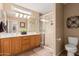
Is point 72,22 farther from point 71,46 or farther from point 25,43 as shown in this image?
point 25,43

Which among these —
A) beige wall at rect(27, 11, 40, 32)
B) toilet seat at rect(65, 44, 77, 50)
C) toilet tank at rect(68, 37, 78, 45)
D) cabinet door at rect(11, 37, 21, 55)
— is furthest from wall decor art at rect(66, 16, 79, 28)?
cabinet door at rect(11, 37, 21, 55)

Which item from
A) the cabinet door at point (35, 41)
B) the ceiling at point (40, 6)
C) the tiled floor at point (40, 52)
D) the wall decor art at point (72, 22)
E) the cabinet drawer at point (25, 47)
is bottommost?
the tiled floor at point (40, 52)

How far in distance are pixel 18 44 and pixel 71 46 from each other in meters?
0.96

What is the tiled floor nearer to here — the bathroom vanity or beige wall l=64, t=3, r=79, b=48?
the bathroom vanity

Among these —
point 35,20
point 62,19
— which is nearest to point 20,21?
point 35,20

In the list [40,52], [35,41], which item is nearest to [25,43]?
[35,41]

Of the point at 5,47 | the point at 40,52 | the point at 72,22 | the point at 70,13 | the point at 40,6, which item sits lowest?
the point at 40,52

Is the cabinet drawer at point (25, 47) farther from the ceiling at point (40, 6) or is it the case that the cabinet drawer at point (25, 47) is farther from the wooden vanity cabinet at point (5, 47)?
the ceiling at point (40, 6)

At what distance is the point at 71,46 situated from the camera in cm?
185

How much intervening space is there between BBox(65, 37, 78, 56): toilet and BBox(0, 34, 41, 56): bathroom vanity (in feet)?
1.77

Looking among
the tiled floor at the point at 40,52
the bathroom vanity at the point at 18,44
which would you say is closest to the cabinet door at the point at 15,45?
the bathroom vanity at the point at 18,44

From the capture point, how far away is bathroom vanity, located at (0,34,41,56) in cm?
173

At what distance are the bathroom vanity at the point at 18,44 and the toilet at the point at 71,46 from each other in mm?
540

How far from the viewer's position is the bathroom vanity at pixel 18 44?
173 cm
